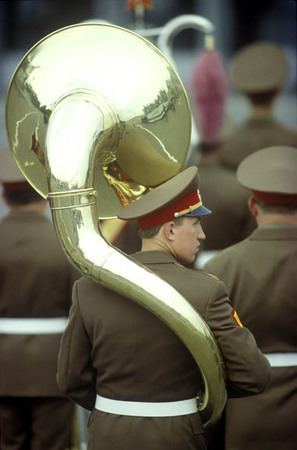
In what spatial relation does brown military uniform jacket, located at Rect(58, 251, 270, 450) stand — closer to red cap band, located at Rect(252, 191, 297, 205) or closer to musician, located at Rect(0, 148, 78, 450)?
red cap band, located at Rect(252, 191, 297, 205)

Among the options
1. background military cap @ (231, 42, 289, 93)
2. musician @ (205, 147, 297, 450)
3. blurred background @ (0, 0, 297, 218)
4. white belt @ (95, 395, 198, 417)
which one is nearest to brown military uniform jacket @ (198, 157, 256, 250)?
background military cap @ (231, 42, 289, 93)

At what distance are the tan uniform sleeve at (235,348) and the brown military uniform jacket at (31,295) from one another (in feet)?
4.99

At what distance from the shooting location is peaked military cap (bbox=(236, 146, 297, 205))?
389 centimetres

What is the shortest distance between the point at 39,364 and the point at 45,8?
10.8 m

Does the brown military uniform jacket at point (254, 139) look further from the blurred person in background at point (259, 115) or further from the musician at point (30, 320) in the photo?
the musician at point (30, 320)

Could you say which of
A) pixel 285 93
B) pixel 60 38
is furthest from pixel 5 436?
pixel 285 93

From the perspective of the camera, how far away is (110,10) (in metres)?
14.6

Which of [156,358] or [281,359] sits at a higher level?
[156,358]

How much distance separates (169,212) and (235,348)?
55cm

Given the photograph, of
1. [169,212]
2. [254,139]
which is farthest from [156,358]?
[254,139]

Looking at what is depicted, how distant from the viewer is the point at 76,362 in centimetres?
332

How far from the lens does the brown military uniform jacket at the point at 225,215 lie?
5.25 m

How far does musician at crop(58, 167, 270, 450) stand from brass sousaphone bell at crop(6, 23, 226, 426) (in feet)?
0.28

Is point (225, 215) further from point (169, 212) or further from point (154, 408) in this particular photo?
point (154, 408)
